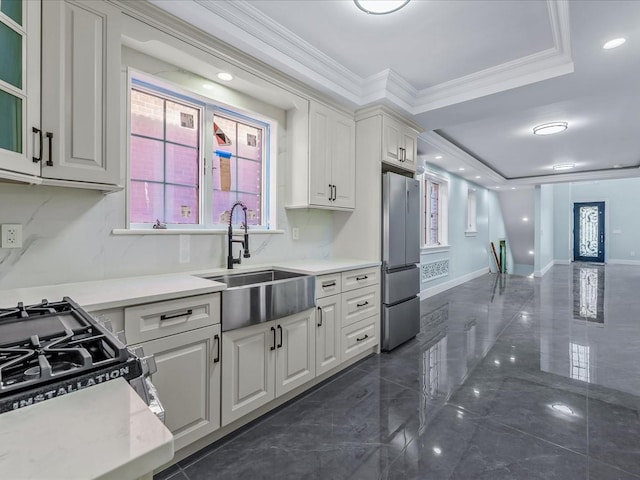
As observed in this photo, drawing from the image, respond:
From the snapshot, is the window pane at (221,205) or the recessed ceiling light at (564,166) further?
the recessed ceiling light at (564,166)

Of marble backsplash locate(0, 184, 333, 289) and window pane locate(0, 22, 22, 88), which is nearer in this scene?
window pane locate(0, 22, 22, 88)

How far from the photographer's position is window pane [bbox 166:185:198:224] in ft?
7.73

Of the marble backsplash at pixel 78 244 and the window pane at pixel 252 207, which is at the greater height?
the window pane at pixel 252 207

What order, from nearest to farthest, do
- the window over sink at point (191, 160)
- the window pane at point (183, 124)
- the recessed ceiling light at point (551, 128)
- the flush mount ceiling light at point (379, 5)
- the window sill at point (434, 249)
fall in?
1. the flush mount ceiling light at point (379, 5)
2. the window over sink at point (191, 160)
3. the window pane at point (183, 124)
4. the recessed ceiling light at point (551, 128)
5. the window sill at point (434, 249)

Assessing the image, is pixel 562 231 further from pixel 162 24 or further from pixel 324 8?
pixel 162 24

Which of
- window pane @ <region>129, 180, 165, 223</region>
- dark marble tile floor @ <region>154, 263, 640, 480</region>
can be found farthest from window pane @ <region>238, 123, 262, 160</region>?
dark marble tile floor @ <region>154, 263, 640, 480</region>

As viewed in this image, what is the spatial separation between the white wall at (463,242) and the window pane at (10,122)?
525 cm

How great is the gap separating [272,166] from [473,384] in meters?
2.53

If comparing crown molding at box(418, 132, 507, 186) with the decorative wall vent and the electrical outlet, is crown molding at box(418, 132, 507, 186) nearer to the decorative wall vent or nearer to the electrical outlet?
the decorative wall vent

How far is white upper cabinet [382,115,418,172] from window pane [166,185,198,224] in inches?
72.9

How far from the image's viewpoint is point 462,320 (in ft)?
14.2

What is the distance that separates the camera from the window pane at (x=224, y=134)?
2.60 metres

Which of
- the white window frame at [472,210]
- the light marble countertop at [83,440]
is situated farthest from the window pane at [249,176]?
the white window frame at [472,210]

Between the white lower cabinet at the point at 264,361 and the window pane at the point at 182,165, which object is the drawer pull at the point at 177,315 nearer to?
the white lower cabinet at the point at 264,361
